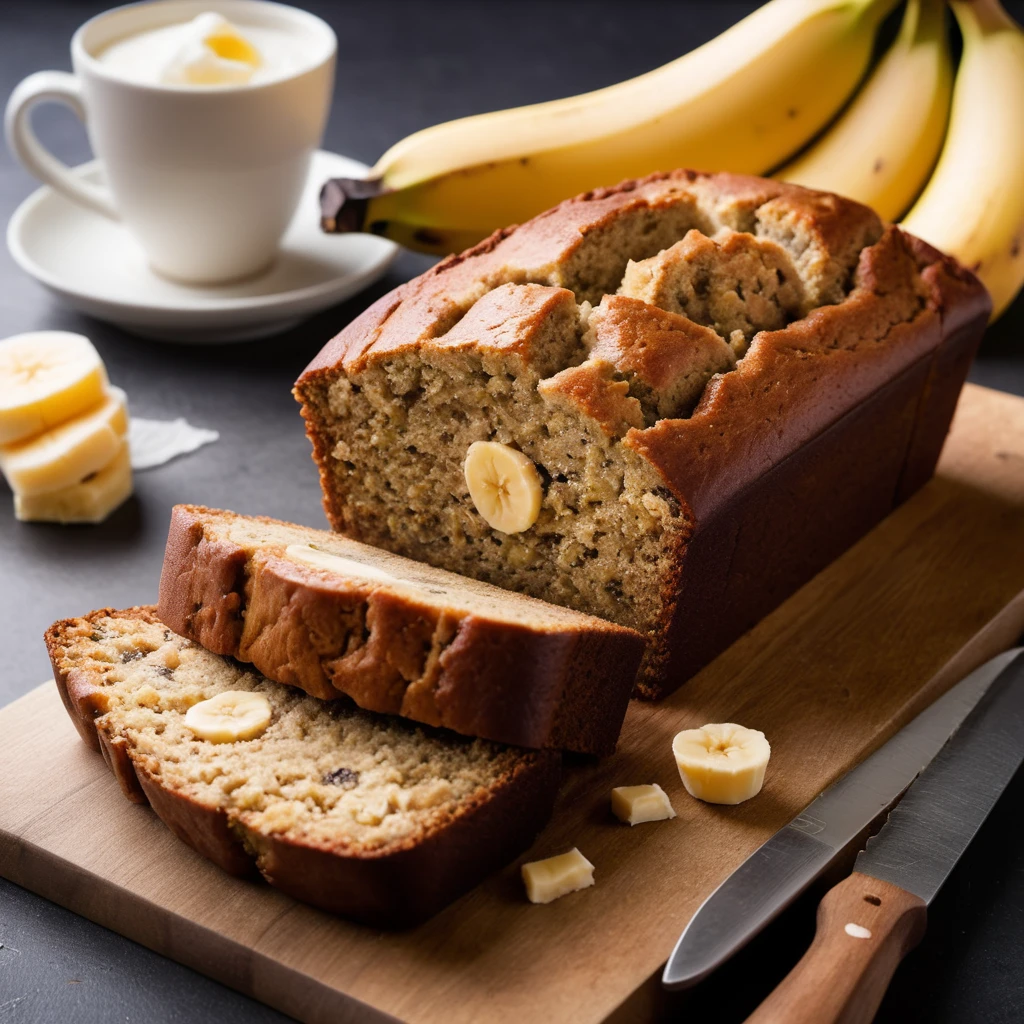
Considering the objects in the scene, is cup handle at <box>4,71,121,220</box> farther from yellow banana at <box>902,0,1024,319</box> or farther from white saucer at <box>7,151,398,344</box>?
yellow banana at <box>902,0,1024,319</box>

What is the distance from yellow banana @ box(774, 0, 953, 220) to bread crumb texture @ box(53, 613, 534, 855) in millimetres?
2259

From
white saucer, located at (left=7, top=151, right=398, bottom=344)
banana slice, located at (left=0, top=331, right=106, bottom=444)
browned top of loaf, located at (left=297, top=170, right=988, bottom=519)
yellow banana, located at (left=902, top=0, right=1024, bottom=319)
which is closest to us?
browned top of loaf, located at (left=297, top=170, right=988, bottom=519)

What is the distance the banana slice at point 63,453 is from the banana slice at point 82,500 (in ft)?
0.08

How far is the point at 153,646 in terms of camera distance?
270 cm

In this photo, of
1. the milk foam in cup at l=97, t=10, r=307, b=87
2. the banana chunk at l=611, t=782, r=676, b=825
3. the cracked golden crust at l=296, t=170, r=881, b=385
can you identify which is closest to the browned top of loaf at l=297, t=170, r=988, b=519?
the cracked golden crust at l=296, t=170, r=881, b=385

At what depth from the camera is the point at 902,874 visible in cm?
225

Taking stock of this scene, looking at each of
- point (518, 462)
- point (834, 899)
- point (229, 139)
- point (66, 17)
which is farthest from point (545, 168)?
point (66, 17)

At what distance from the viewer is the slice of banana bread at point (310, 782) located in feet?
7.16

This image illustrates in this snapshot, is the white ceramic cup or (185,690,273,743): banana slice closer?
(185,690,273,743): banana slice

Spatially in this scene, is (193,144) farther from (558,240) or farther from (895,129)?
(895,129)

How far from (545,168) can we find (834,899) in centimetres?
244

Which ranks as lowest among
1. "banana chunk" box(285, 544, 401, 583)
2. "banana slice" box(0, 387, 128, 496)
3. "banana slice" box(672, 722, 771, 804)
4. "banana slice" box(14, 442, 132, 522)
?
"banana slice" box(14, 442, 132, 522)

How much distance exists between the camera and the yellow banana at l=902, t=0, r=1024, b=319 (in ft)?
12.3

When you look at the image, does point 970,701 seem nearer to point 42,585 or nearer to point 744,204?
point 744,204
